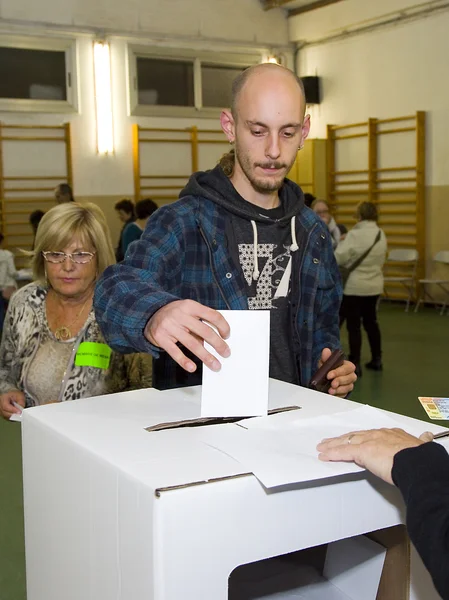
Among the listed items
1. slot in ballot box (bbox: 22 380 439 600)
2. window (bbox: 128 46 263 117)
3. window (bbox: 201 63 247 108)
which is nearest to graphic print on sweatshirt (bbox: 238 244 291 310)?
slot in ballot box (bbox: 22 380 439 600)

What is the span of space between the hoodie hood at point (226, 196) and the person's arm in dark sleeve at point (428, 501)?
883 millimetres

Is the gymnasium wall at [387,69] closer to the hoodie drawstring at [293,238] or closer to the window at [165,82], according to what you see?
the window at [165,82]

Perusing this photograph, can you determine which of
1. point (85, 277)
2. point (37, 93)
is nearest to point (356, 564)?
point (85, 277)

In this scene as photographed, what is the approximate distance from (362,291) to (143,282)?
464cm

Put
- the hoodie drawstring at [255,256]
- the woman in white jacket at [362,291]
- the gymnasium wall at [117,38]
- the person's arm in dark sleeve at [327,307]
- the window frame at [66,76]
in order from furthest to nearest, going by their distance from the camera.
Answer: the gymnasium wall at [117,38]
the window frame at [66,76]
the woman in white jacket at [362,291]
the person's arm in dark sleeve at [327,307]
the hoodie drawstring at [255,256]

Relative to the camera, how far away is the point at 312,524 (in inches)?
38.2

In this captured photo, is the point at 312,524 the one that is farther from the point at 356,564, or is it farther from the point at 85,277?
the point at 85,277

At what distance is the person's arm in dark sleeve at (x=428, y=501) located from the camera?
89 cm

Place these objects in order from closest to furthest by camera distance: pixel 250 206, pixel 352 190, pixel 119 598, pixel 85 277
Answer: pixel 119 598 → pixel 250 206 → pixel 85 277 → pixel 352 190

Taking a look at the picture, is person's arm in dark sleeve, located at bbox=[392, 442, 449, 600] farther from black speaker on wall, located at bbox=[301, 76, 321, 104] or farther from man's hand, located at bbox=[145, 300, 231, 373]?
black speaker on wall, located at bbox=[301, 76, 321, 104]

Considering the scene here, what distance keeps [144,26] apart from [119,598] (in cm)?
978

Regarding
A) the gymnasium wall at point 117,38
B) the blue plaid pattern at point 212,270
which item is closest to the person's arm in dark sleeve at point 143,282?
the blue plaid pattern at point 212,270

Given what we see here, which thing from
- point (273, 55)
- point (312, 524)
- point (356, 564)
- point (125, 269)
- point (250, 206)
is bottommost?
point (356, 564)

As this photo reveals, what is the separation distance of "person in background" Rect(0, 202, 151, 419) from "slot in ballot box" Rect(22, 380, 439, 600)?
39.0 inches
